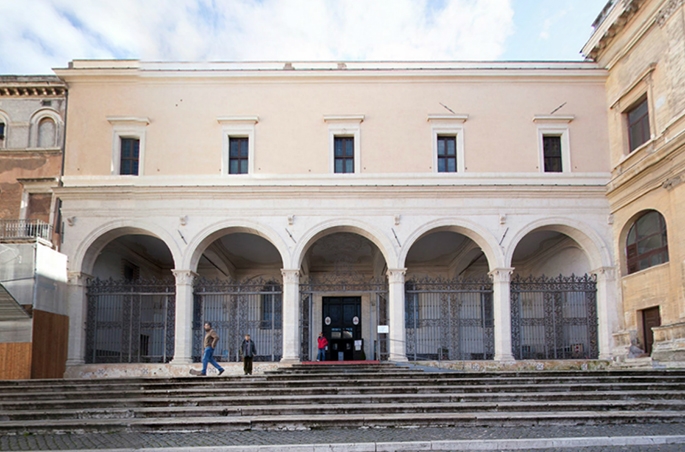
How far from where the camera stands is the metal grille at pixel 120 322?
24453 mm

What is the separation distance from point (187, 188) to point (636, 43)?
15889 millimetres

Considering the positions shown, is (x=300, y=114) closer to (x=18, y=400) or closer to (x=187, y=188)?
(x=187, y=188)

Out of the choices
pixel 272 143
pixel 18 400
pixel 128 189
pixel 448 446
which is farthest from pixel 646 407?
pixel 128 189

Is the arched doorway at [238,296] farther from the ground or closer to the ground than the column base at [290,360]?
farther from the ground

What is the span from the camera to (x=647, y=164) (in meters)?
21.6

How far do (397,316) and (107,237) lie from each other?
10690 millimetres

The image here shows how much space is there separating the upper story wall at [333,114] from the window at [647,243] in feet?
9.06

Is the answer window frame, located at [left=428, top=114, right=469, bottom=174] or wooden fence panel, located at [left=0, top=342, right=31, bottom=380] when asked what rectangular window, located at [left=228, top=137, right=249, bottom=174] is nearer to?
window frame, located at [left=428, top=114, right=469, bottom=174]

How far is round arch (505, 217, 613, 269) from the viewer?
79.4 feet

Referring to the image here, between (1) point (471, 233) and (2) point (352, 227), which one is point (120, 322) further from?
(1) point (471, 233)

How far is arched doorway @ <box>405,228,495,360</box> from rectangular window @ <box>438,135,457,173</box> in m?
2.23

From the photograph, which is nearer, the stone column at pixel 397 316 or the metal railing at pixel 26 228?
the stone column at pixel 397 316

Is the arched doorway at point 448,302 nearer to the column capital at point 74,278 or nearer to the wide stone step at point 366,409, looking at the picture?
the wide stone step at point 366,409

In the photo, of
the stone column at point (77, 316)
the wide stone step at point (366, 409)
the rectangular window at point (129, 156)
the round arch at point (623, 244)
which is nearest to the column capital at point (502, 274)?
the round arch at point (623, 244)
